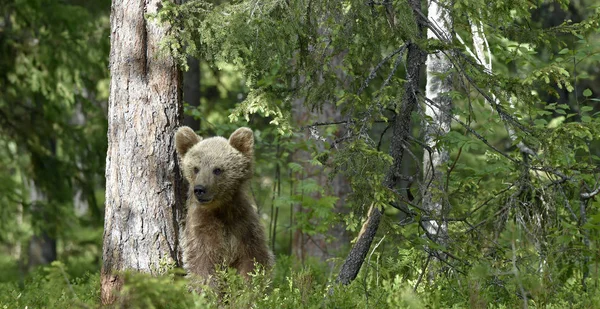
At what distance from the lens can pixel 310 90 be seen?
22.9 feet

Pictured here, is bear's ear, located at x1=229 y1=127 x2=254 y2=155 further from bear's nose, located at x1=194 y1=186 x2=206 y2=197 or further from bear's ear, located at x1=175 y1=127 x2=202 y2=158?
bear's nose, located at x1=194 y1=186 x2=206 y2=197

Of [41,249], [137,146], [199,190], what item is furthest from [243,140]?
[41,249]

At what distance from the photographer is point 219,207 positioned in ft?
25.8

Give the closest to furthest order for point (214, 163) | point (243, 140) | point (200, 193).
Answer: point (200, 193)
point (214, 163)
point (243, 140)

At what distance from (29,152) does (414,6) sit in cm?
1129

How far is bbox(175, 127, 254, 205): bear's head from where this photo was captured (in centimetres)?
752

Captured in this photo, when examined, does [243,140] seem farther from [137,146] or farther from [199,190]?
[137,146]

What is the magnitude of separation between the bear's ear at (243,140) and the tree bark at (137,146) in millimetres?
1091

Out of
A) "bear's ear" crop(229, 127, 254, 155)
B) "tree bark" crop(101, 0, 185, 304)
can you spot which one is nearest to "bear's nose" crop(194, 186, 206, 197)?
"tree bark" crop(101, 0, 185, 304)

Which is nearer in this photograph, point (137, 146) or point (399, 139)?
point (399, 139)

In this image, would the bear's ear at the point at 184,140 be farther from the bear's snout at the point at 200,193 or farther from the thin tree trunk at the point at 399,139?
the thin tree trunk at the point at 399,139

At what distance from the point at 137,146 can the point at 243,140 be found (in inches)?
59.8

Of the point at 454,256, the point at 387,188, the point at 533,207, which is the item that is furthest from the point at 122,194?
the point at 533,207

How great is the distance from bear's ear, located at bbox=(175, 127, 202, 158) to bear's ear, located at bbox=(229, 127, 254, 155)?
0.68 m
